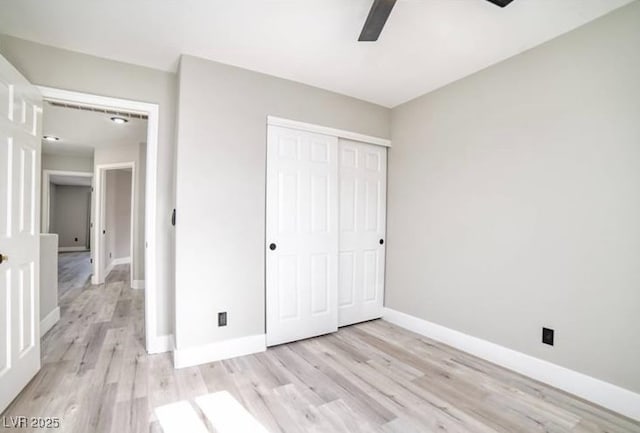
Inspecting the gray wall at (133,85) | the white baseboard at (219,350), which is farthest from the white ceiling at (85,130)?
the white baseboard at (219,350)

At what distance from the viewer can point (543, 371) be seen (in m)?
2.14

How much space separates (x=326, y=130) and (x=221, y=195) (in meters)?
1.24

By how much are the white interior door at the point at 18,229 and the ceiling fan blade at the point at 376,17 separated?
2089mm

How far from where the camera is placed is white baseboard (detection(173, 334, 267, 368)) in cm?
232

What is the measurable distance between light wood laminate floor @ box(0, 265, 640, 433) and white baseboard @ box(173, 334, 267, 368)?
0.07 m

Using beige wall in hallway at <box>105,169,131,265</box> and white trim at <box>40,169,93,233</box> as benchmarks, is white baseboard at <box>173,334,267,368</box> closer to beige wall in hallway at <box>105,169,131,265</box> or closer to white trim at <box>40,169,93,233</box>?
beige wall in hallway at <box>105,169,131,265</box>

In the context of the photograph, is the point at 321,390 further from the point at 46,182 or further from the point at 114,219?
the point at 46,182

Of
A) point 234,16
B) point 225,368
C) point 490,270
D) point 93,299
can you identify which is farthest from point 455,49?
point 93,299

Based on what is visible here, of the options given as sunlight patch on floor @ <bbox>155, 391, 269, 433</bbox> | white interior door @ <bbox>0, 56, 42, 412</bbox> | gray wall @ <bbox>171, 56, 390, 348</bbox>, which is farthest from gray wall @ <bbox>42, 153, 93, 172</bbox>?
sunlight patch on floor @ <bbox>155, 391, 269, 433</bbox>

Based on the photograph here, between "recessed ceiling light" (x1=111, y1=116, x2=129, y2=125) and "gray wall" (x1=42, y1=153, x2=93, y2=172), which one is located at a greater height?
"recessed ceiling light" (x1=111, y1=116, x2=129, y2=125)

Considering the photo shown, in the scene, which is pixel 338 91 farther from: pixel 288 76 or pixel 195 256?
pixel 195 256

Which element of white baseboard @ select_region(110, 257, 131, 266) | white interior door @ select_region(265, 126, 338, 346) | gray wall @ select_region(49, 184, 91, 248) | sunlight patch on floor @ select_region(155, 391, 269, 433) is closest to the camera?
sunlight patch on floor @ select_region(155, 391, 269, 433)

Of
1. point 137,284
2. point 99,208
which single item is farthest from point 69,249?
point 137,284

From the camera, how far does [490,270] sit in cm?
250
